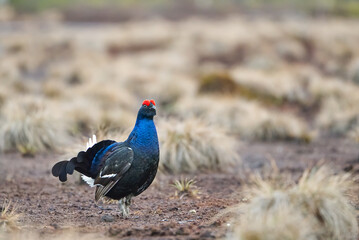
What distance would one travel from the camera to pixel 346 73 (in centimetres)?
2017

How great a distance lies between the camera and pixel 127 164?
5426 mm

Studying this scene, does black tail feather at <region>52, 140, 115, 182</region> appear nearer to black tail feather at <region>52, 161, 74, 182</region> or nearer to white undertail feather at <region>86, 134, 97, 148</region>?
black tail feather at <region>52, 161, 74, 182</region>

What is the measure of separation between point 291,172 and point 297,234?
15.8 feet

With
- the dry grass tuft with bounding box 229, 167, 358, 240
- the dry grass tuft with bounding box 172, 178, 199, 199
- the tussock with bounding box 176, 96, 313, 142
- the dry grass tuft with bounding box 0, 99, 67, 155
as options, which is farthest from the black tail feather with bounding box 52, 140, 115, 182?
the tussock with bounding box 176, 96, 313, 142

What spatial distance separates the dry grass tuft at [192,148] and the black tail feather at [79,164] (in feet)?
9.63

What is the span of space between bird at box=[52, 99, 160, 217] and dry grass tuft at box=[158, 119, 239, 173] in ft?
9.94

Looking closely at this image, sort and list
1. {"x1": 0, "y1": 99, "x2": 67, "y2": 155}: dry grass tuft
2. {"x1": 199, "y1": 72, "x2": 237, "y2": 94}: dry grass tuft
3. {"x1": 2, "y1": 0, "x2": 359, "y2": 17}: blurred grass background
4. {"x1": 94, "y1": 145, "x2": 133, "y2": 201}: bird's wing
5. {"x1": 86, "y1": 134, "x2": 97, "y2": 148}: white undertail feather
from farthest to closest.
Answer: {"x1": 2, "y1": 0, "x2": 359, "y2": 17}: blurred grass background
{"x1": 199, "y1": 72, "x2": 237, "y2": 94}: dry grass tuft
{"x1": 0, "y1": 99, "x2": 67, "y2": 155}: dry grass tuft
{"x1": 86, "y1": 134, "x2": 97, "y2": 148}: white undertail feather
{"x1": 94, "y1": 145, "x2": 133, "y2": 201}: bird's wing

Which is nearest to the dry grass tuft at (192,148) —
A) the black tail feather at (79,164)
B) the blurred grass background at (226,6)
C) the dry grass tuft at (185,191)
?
the dry grass tuft at (185,191)

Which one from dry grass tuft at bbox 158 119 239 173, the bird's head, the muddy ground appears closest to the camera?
the muddy ground

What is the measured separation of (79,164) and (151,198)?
165 cm

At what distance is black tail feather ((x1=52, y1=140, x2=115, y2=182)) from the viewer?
555cm

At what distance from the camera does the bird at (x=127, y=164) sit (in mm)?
5449

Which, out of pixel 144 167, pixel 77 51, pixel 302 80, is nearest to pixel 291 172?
pixel 144 167

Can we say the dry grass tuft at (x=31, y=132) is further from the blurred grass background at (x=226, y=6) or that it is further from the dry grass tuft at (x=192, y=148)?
the blurred grass background at (x=226, y=6)
